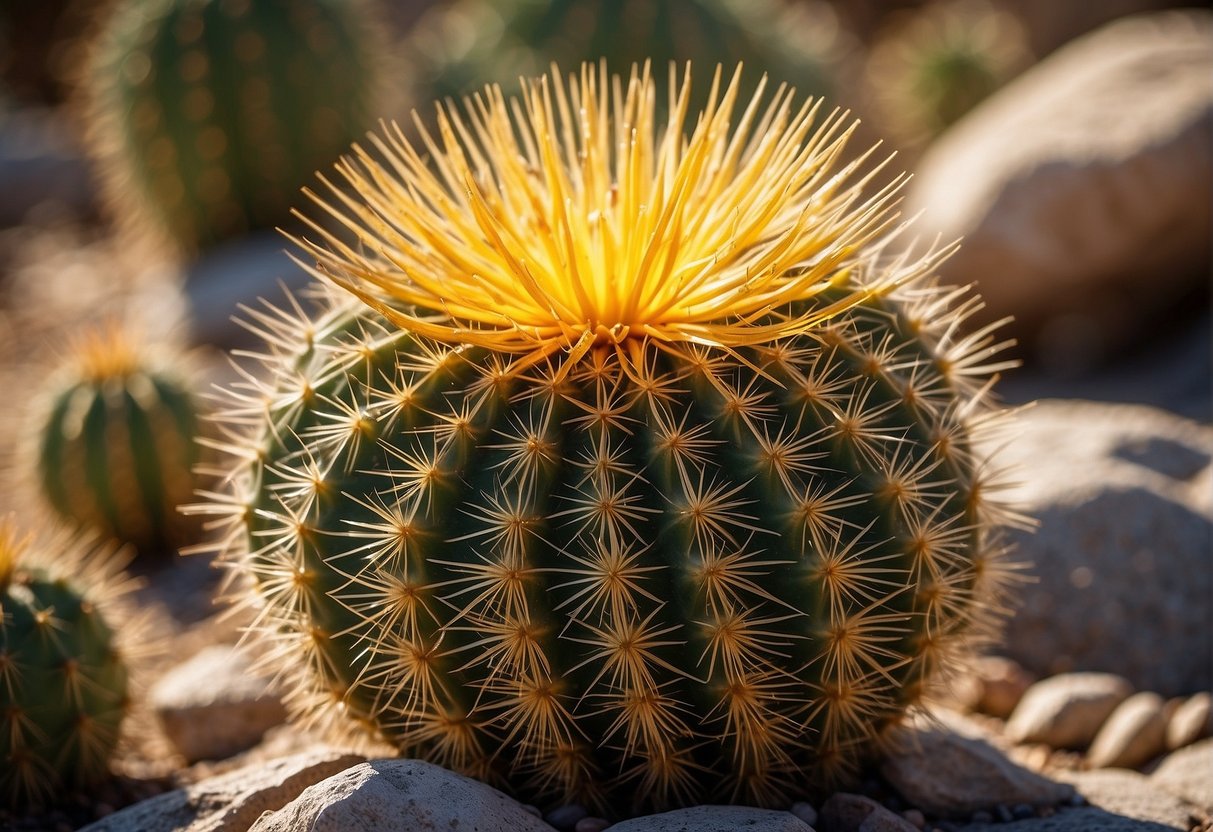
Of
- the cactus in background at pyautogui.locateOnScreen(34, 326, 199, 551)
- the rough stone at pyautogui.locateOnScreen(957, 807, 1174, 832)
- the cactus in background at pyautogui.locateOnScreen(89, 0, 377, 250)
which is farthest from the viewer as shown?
the cactus in background at pyautogui.locateOnScreen(89, 0, 377, 250)

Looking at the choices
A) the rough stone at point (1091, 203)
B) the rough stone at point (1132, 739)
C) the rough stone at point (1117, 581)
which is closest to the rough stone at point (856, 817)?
the rough stone at point (1132, 739)

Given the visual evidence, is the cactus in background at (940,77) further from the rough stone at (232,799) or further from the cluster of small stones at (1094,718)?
the rough stone at (232,799)

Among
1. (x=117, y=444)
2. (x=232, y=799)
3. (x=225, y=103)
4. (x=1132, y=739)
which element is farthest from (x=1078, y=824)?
(x=225, y=103)

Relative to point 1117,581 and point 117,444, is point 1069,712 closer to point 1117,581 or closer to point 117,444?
point 1117,581

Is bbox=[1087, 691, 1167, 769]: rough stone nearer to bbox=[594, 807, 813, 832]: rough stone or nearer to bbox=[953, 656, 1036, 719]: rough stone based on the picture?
bbox=[953, 656, 1036, 719]: rough stone

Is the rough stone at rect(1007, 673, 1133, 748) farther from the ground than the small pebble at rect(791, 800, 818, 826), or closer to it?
farther from the ground

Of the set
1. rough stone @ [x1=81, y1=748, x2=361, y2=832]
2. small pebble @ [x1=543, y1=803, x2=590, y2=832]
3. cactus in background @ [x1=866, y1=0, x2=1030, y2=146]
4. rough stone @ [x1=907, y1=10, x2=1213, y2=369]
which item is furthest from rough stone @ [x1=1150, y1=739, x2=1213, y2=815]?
cactus in background @ [x1=866, y1=0, x2=1030, y2=146]

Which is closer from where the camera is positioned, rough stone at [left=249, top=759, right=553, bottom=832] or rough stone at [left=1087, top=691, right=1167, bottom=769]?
rough stone at [left=249, top=759, right=553, bottom=832]
